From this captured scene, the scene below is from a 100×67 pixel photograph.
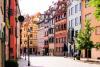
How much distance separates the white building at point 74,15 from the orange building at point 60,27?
3866mm

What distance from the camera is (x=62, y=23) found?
105938 millimetres

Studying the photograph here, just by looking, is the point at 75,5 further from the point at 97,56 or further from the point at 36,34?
the point at 36,34

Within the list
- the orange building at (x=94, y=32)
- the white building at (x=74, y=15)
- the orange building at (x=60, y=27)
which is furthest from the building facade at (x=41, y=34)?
the orange building at (x=94, y=32)

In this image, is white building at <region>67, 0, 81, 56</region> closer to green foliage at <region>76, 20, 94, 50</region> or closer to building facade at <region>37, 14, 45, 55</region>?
green foliage at <region>76, 20, 94, 50</region>

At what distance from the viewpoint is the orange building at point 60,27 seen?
10375 cm

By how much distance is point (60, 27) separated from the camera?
108625 millimetres

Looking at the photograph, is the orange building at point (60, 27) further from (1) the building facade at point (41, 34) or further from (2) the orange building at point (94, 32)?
(2) the orange building at point (94, 32)

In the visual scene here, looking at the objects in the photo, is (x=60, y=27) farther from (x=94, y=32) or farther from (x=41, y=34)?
(x=94, y=32)

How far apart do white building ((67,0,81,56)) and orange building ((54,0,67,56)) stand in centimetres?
387

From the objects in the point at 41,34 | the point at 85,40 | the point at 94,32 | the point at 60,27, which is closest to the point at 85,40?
the point at 85,40

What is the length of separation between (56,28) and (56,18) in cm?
303

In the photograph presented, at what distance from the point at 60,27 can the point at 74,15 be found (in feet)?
58.2

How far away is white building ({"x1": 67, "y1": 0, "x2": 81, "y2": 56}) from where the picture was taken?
86787mm

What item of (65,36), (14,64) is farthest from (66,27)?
(14,64)
